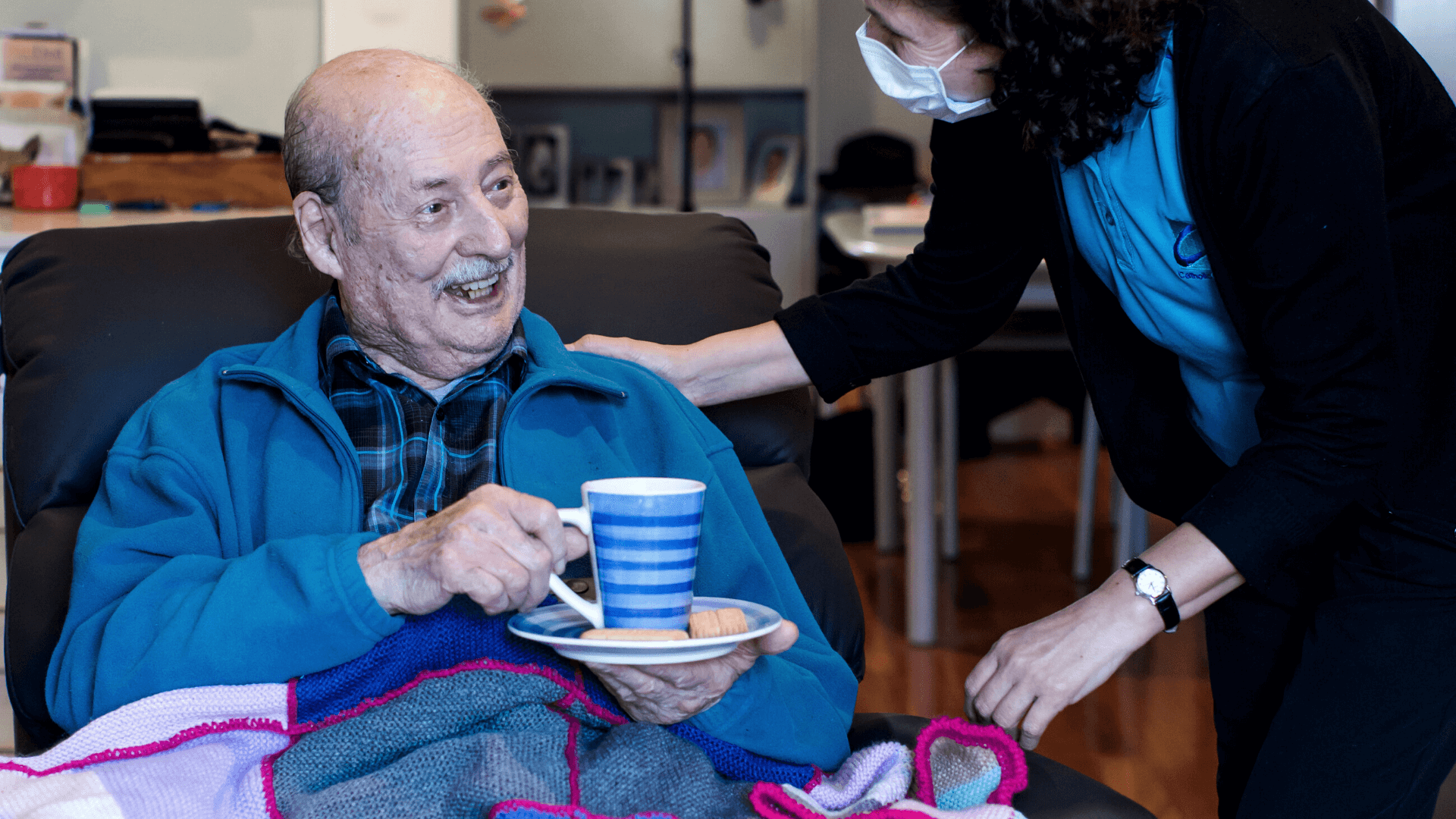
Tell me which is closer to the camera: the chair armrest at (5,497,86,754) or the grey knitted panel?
Answer: the grey knitted panel

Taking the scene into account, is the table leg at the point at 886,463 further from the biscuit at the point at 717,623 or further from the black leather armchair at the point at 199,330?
the biscuit at the point at 717,623

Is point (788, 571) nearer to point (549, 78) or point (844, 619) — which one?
point (844, 619)

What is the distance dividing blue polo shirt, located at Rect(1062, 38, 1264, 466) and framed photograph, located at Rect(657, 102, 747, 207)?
3888 mm

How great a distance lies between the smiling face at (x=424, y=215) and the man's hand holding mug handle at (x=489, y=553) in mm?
322

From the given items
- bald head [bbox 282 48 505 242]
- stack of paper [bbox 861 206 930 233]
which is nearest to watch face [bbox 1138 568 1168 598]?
bald head [bbox 282 48 505 242]

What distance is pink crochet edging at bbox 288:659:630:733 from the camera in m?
0.99

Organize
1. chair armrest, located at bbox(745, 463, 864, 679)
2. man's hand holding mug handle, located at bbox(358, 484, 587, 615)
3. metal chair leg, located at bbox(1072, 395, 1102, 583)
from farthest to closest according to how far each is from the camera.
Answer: metal chair leg, located at bbox(1072, 395, 1102, 583)
chair armrest, located at bbox(745, 463, 864, 679)
man's hand holding mug handle, located at bbox(358, 484, 587, 615)

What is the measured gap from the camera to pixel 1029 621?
2918 millimetres

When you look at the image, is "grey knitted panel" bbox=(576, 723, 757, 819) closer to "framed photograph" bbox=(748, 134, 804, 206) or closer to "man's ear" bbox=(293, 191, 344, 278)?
"man's ear" bbox=(293, 191, 344, 278)

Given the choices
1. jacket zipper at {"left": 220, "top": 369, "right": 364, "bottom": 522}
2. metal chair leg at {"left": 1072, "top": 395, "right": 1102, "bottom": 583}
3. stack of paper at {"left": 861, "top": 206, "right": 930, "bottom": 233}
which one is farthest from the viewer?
metal chair leg at {"left": 1072, "top": 395, "right": 1102, "bottom": 583}

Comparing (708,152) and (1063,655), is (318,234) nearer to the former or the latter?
(1063,655)

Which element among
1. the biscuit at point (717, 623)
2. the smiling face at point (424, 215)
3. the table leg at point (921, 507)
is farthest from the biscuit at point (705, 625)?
the table leg at point (921, 507)

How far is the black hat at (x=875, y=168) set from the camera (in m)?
4.68

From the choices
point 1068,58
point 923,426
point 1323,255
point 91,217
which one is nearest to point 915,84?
point 1068,58
